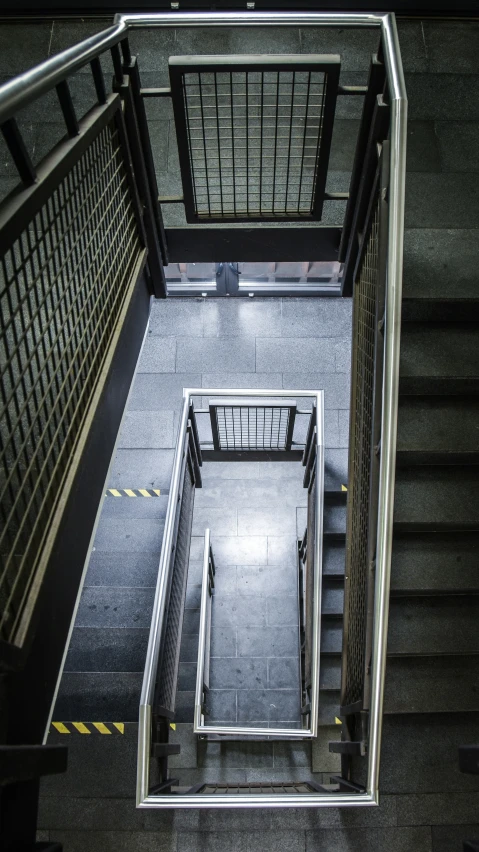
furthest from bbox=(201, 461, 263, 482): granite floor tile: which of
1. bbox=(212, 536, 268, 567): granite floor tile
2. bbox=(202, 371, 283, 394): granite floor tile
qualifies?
bbox=(202, 371, 283, 394): granite floor tile

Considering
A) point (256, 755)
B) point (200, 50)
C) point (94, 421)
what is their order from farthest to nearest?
1. point (256, 755)
2. point (200, 50)
3. point (94, 421)

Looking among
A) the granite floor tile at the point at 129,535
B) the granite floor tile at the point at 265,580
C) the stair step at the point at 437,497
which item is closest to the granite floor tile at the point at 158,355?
the granite floor tile at the point at 129,535

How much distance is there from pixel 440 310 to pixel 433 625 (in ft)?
5.16

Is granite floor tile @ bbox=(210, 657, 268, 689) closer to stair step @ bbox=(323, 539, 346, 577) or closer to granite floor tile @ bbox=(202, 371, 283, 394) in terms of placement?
stair step @ bbox=(323, 539, 346, 577)

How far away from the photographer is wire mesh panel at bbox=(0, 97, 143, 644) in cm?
184

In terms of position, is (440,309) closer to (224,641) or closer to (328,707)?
(328,707)

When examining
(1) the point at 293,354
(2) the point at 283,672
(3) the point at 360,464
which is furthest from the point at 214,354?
(2) the point at 283,672

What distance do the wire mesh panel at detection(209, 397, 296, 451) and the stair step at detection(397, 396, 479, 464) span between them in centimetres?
205

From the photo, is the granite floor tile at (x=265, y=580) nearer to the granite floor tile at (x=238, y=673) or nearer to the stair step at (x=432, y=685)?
the granite floor tile at (x=238, y=673)

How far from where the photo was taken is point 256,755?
549cm

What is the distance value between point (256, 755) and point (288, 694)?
2.04 ft

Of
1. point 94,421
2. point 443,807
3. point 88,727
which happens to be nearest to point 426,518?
point 443,807

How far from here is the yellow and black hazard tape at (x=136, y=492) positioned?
547 centimetres

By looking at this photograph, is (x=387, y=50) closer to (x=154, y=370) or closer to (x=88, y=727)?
(x=154, y=370)
